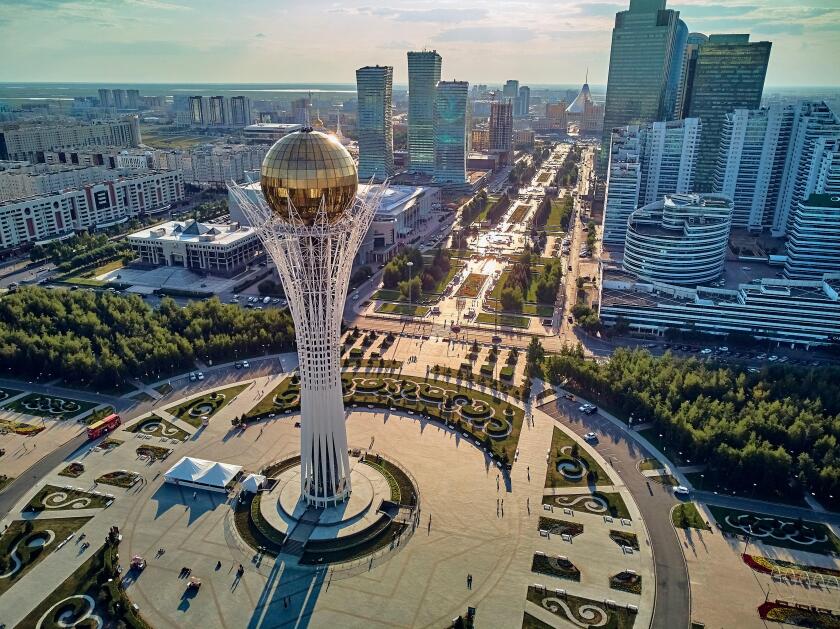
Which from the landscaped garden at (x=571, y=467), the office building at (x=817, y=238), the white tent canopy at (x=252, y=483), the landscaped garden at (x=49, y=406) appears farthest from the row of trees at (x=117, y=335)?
the office building at (x=817, y=238)

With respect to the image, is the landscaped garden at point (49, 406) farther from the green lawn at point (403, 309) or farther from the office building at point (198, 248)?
the office building at point (198, 248)

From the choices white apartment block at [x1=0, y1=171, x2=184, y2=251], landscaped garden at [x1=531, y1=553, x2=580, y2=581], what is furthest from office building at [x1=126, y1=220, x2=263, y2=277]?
landscaped garden at [x1=531, y1=553, x2=580, y2=581]

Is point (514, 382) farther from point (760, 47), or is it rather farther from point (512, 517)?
point (760, 47)

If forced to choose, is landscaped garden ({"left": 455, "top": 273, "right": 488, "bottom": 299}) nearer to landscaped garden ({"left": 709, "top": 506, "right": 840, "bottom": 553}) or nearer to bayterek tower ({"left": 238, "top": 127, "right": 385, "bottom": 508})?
bayterek tower ({"left": 238, "top": 127, "right": 385, "bottom": 508})

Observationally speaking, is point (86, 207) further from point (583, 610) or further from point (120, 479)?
point (583, 610)

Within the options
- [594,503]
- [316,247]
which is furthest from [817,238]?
[316,247]
